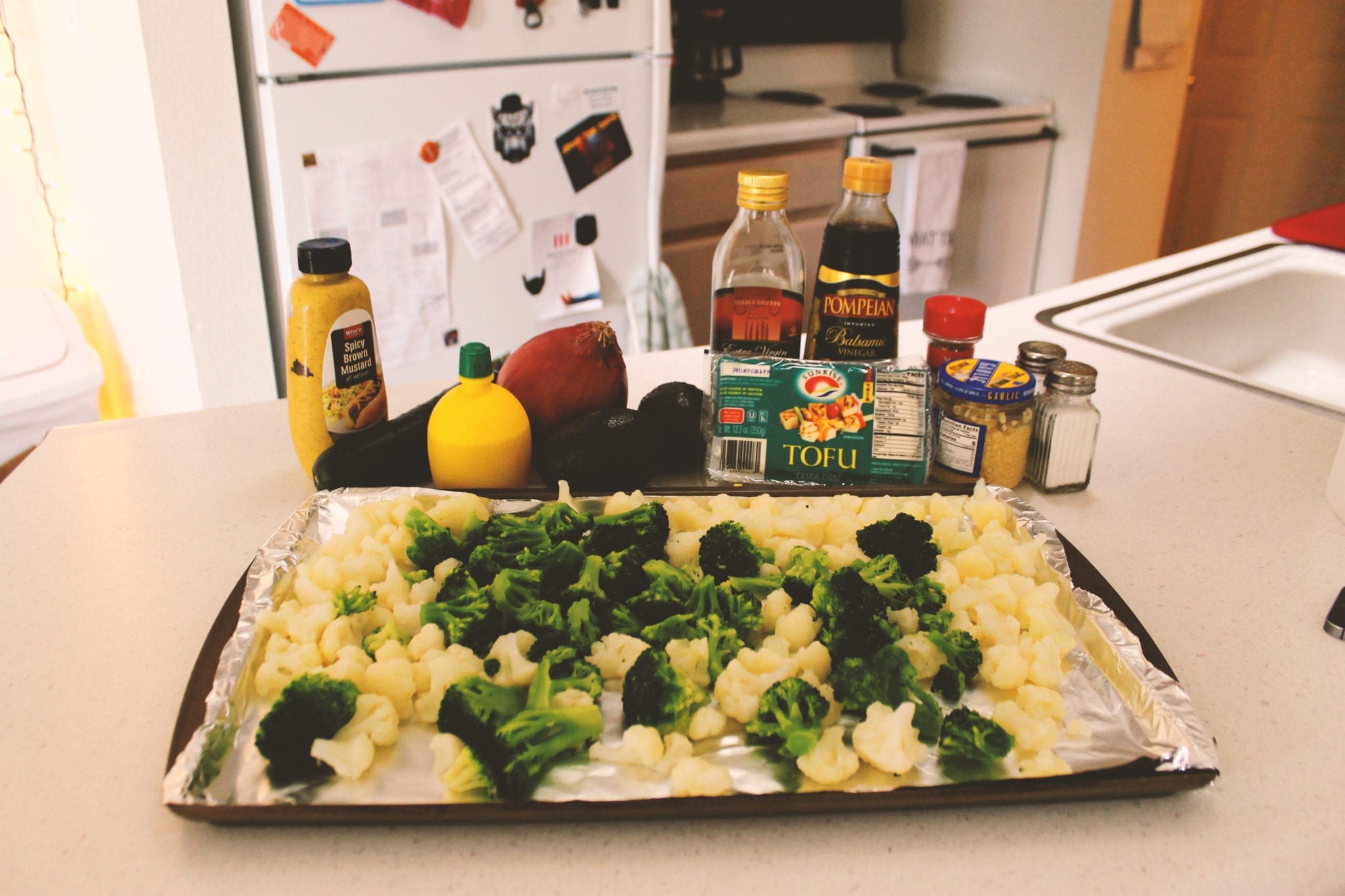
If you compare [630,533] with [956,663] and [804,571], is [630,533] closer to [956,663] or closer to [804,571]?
[804,571]

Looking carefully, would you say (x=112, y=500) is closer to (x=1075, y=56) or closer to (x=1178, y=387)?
(x=1178, y=387)

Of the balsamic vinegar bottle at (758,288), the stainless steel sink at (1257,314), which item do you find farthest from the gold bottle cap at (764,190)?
the stainless steel sink at (1257,314)

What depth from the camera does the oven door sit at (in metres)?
3.14

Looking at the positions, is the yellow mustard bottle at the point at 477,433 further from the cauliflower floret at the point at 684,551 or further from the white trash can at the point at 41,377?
the white trash can at the point at 41,377

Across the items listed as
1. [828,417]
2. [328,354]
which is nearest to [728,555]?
[828,417]

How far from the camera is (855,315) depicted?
3.36 ft

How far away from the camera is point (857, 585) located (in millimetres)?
757

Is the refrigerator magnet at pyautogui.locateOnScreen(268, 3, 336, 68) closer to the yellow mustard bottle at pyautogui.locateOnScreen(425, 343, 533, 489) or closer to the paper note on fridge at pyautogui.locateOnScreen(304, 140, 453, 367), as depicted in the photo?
the paper note on fridge at pyautogui.locateOnScreen(304, 140, 453, 367)

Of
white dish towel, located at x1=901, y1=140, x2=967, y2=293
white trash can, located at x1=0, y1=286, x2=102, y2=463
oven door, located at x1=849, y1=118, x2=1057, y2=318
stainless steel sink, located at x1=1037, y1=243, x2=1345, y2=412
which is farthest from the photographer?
oven door, located at x1=849, y1=118, x2=1057, y2=318

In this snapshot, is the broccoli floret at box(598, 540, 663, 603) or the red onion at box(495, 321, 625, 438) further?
the red onion at box(495, 321, 625, 438)

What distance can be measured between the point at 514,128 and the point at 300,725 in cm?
174

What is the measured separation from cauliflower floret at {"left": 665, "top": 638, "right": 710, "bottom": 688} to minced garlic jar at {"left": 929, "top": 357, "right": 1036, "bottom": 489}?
→ 43cm

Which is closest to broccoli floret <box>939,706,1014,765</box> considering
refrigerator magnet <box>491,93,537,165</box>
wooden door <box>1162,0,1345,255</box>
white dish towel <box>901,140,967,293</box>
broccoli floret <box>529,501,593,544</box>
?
broccoli floret <box>529,501,593,544</box>

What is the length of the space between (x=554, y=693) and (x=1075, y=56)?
3163 mm
